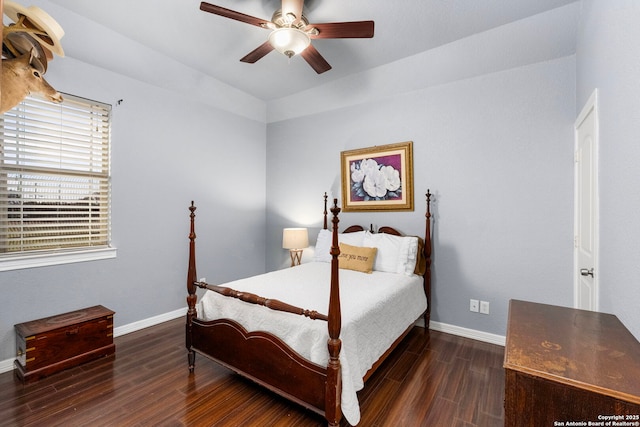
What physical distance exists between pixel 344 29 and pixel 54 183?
2.79 meters

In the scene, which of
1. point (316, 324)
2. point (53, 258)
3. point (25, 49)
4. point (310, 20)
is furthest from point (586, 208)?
point (53, 258)

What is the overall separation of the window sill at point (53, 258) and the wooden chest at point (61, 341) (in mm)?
463

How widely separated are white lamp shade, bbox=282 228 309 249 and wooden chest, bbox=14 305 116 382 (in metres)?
1.94

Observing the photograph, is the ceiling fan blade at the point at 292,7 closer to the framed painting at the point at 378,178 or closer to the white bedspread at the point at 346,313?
the framed painting at the point at 378,178

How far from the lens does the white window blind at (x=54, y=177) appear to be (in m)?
2.39

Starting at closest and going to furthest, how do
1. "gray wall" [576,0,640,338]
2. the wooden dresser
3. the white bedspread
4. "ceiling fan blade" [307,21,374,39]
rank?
the wooden dresser
"gray wall" [576,0,640,338]
the white bedspread
"ceiling fan blade" [307,21,374,39]

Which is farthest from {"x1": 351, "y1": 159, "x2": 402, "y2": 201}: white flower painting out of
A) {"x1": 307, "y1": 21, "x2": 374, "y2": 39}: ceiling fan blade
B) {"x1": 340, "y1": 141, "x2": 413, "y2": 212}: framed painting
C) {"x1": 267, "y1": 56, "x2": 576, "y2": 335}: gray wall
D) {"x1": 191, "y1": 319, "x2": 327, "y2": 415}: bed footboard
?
{"x1": 191, "y1": 319, "x2": 327, "y2": 415}: bed footboard

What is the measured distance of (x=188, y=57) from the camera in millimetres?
3215

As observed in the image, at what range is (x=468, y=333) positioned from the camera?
9.83 feet

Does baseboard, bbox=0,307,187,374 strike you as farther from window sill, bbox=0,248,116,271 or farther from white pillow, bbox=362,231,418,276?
white pillow, bbox=362,231,418,276

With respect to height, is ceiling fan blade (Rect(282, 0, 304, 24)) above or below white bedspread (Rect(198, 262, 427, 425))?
above

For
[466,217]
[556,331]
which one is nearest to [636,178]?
[556,331]

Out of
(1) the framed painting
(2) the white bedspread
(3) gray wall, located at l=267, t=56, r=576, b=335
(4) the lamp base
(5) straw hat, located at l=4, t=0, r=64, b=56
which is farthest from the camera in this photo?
(4) the lamp base

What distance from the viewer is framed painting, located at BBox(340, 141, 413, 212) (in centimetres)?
336
